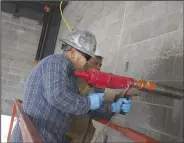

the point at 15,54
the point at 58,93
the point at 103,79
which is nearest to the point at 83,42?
the point at 103,79

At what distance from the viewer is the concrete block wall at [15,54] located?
638 centimetres

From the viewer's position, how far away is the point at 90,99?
2029 mm

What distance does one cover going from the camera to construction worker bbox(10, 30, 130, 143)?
192 cm

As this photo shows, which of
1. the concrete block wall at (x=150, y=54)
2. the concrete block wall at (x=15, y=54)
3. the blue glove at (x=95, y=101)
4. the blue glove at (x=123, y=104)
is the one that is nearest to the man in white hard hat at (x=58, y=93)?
the blue glove at (x=95, y=101)

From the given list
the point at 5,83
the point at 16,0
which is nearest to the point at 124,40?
the point at 16,0

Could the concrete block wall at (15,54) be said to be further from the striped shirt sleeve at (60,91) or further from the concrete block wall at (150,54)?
the striped shirt sleeve at (60,91)

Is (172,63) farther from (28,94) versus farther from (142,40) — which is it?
(28,94)

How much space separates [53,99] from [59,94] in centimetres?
6

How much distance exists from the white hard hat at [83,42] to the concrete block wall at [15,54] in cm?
452

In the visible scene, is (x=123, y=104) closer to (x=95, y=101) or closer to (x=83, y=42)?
(x=95, y=101)

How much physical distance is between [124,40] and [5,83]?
14.7 ft

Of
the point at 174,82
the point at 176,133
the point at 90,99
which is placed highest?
the point at 174,82

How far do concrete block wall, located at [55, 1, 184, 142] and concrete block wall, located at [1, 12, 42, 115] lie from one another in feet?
12.2

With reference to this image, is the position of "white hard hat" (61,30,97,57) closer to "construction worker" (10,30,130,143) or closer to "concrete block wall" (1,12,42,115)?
"construction worker" (10,30,130,143)
